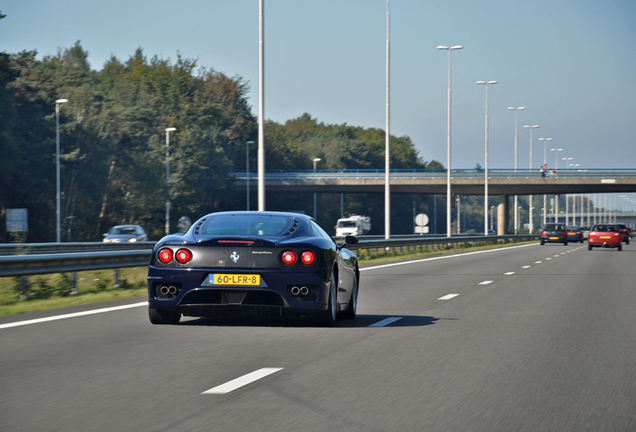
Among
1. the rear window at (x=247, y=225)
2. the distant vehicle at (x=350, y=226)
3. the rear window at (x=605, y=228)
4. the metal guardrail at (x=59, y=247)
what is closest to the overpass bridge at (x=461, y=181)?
the distant vehicle at (x=350, y=226)

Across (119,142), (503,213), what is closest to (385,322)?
(119,142)

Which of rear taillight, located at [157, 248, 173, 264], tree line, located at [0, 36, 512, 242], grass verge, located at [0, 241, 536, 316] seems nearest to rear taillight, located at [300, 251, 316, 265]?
rear taillight, located at [157, 248, 173, 264]

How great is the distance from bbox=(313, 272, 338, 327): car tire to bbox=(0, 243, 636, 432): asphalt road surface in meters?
0.11

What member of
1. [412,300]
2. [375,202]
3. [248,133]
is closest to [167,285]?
[412,300]

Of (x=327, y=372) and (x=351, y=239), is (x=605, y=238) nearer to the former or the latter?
(x=351, y=239)

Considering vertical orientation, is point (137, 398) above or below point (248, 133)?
below

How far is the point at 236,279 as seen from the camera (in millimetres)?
9508

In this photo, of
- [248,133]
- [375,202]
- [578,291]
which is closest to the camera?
[578,291]

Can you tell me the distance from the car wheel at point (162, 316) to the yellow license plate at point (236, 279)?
3.31 feet

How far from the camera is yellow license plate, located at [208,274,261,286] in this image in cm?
951

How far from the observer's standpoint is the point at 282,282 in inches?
377

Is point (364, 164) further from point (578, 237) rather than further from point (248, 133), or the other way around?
point (578, 237)

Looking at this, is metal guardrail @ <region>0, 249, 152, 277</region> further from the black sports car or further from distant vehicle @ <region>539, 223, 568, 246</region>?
distant vehicle @ <region>539, 223, 568, 246</region>

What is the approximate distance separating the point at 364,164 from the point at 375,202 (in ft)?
17.8
